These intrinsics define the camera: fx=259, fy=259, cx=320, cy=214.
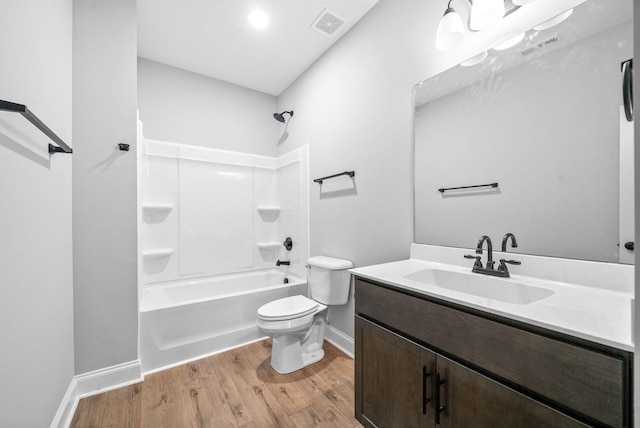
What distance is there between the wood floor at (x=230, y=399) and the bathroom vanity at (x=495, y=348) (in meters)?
0.33

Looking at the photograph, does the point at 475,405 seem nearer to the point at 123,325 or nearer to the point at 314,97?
the point at 123,325

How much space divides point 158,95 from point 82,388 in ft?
8.17

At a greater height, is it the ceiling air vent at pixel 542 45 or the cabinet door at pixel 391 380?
the ceiling air vent at pixel 542 45

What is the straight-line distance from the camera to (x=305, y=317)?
6.18 ft

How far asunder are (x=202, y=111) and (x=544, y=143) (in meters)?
2.94

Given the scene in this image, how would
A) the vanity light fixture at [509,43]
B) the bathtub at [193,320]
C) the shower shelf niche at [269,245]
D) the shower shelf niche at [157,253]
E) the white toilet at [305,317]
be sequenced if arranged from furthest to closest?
1. the shower shelf niche at [269,245]
2. the shower shelf niche at [157,253]
3. the bathtub at [193,320]
4. the white toilet at [305,317]
5. the vanity light fixture at [509,43]

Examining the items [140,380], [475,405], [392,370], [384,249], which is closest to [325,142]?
[384,249]

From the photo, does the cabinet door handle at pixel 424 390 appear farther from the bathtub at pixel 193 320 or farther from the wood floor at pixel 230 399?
the bathtub at pixel 193 320

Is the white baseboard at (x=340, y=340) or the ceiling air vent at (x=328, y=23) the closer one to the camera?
the ceiling air vent at (x=328, y=23)

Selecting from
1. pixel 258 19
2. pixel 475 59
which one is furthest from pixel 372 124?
pixel 258 19

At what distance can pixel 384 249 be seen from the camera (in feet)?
6.13

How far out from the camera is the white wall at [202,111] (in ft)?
8.45

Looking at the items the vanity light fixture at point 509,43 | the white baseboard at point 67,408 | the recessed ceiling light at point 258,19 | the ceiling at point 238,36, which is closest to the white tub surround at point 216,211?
the ceiling at point 238,36

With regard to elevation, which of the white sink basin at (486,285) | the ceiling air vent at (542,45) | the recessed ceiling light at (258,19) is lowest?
the white sink basin at (486,285)
